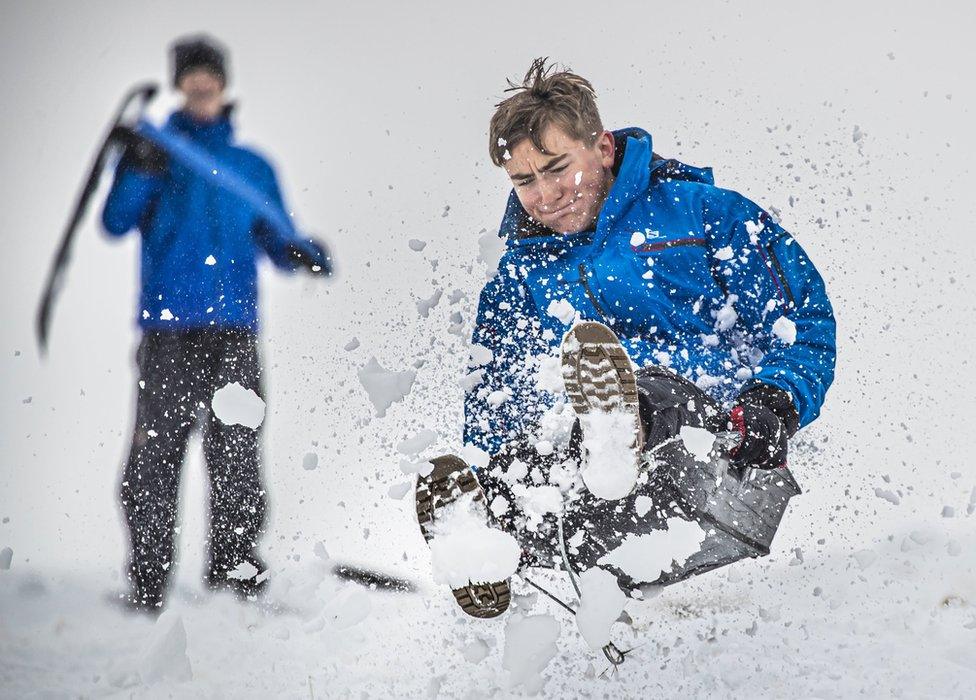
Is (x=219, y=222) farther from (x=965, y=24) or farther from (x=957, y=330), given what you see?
(x=965, y=24)

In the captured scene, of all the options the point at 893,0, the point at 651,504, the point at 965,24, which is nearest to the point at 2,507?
the point at 651,504

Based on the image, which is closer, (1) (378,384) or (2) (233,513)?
(1) (378,384)

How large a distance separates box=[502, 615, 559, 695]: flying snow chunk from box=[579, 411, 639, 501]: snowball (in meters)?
0.36

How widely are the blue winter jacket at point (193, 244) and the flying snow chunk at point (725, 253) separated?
1.07 m

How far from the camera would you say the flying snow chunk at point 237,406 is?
2113 millimetres

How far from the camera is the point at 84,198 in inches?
90.7

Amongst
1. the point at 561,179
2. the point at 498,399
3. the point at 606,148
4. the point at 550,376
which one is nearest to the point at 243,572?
the point at 498,399

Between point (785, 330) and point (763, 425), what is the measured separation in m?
0.25

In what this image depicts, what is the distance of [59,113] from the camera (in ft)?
11.4

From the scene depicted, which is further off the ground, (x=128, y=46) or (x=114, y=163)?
(x=128, y=46)

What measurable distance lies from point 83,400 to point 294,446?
116cm

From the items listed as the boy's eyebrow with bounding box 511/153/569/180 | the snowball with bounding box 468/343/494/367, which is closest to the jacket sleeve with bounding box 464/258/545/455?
the snowball with bounding box 468/343/494/367

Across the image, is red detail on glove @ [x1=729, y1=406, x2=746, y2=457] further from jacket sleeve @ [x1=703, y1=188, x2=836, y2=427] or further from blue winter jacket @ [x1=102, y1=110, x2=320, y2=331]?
blue winter jacket @ [x1=102, y1=110, x2=320, y2=331]

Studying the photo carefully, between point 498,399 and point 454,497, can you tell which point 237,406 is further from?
point 454,497
